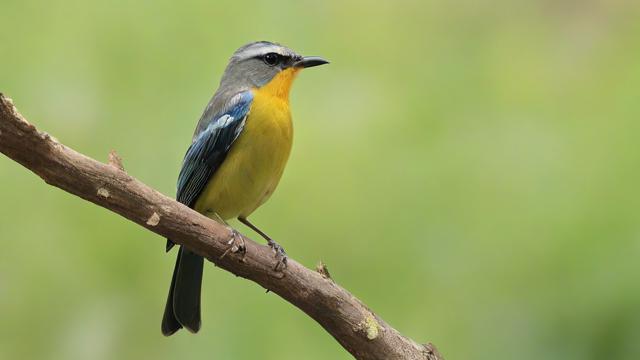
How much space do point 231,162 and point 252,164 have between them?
83 mm

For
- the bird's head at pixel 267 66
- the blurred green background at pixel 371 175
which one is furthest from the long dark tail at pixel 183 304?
the bird's head at pixel 267 66

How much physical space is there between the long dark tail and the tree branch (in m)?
0.57

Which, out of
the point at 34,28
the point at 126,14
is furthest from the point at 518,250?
the point at 34,28

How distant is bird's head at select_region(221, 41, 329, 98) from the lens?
3491 millimetres

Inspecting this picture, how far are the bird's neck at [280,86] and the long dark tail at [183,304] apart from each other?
712 millimetres

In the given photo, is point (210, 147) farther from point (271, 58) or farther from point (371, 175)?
point (371, 175)

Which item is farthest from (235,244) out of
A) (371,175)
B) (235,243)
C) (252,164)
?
(371,175)

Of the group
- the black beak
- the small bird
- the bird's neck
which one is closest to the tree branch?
the small bird

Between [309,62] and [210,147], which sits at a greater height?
[309,62]

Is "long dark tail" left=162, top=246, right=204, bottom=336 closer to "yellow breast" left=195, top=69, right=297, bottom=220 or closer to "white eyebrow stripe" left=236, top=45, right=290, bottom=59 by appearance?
"yellow breast" left=195, top=69, right=297, bottom=220

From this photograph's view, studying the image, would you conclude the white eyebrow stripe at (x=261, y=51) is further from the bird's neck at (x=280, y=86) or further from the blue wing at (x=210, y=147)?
the blue wing at (x=210, y=147)

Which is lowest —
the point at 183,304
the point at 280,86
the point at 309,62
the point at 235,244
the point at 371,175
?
the point at 183,304

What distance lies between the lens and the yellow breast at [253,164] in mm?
3209

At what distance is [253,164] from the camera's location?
126 inches
